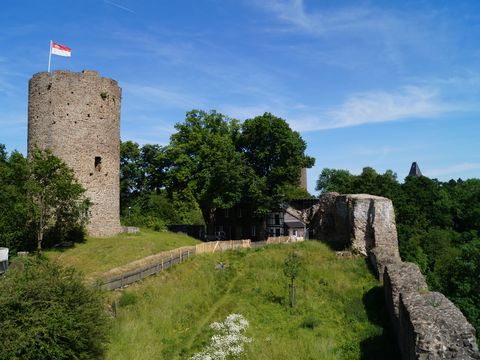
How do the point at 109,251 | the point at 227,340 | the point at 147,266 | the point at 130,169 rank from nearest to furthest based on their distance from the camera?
the point at 227,340 → the point at 147,266 → the point at 109,251 → the point at 130,169

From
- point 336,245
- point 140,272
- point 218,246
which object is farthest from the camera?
point 218,246

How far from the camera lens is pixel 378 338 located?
1573cm

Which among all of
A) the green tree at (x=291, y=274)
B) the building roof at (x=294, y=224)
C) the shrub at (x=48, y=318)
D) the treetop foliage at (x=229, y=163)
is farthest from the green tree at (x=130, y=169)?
the shrub at (x=48, y=318)

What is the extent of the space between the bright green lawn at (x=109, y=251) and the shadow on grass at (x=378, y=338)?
556 inches

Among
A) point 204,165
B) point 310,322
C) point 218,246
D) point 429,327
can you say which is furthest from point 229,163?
point 429,327

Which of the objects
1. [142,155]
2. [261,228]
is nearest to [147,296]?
[261,228]

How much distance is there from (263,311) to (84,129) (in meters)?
19.2

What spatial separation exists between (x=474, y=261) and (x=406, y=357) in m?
25.0

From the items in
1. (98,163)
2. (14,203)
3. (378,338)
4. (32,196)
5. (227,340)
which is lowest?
(227,340)

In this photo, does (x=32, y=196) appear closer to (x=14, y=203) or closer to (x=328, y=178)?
(x=14, y=203)

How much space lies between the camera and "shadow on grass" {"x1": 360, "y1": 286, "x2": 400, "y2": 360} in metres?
14.7

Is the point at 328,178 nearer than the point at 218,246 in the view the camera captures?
No

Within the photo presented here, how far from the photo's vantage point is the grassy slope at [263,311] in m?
15.5

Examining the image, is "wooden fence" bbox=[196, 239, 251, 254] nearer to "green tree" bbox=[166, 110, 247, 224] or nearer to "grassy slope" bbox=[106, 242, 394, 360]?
"grassy slope" bbox=[106, 242, 394, 360]
